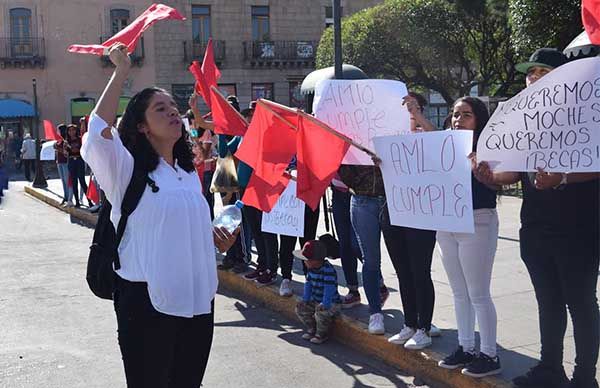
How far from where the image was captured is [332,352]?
5.89m

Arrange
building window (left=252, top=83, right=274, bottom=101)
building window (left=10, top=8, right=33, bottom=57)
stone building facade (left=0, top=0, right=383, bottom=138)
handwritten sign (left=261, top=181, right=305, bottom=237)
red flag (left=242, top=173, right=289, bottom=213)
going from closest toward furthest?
1. red flag (left=242, top=173, right=289, bottom=213)
2. handwritten sign (left=261, top=181, right=305, bottom=237)
3. building window (left=10, top=8, right=33, bottom=57)
4. stone building facade (left=0, top=0, right=383, bottom=138)
5. building window (left=252, top=83, right=274, bottom=101)

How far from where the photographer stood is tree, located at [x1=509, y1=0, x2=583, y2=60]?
13.1 meters

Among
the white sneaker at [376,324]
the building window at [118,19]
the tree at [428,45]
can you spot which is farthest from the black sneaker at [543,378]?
the building window at [118,19]

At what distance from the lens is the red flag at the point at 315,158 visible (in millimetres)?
5293

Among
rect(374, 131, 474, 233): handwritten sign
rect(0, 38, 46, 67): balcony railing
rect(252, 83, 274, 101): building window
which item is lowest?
rect(374, 131, 474, 233): handwritten sign

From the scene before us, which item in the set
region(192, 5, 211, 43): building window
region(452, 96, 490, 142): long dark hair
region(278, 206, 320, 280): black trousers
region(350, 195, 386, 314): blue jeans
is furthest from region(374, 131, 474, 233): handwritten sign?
region(192, 5, 211, 43): building window

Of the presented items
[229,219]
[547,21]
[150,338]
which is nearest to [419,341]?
[229,219]

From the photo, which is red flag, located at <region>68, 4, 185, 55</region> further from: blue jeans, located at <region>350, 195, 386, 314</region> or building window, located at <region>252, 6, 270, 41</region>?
building window, located at <region>252, 6, 270, 41</region>

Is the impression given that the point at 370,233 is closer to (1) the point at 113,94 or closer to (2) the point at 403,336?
(2) the point at 403,336

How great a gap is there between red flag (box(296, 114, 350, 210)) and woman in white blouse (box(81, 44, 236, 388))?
1950 mm

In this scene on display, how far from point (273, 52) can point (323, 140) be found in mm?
34568

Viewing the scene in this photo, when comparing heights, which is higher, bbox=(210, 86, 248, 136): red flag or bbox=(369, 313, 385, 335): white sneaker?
bbox=(210, 86, 248, 136): red flag

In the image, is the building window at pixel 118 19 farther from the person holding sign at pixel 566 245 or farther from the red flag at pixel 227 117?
the person holding sign at pixel 566 245

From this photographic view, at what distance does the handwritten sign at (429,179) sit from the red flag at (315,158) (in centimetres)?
37
